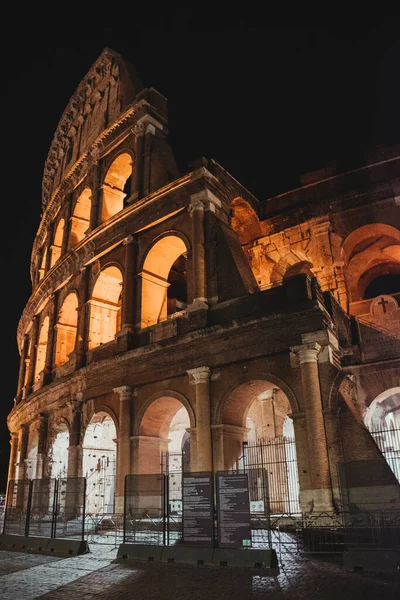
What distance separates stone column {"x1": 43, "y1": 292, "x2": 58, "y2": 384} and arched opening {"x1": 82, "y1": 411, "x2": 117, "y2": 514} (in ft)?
11.4

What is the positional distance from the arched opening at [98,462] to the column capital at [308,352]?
7.76 m

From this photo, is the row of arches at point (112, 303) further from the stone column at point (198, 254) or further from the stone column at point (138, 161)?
the stone column at point (138, 161)

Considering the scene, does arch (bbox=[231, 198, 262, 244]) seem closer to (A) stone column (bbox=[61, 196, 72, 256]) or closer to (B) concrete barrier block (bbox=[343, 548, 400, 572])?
(A) stone column (bbox=[61, 196, 72, 256])

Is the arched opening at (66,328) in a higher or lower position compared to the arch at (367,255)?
lower

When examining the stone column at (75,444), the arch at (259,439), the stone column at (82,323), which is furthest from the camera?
the stone column at (82,323)

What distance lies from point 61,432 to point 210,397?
8.49 meters

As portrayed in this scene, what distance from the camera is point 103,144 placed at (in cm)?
2116

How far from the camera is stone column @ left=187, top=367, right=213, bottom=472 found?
13.0 meters

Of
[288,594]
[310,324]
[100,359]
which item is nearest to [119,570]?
[288,594]

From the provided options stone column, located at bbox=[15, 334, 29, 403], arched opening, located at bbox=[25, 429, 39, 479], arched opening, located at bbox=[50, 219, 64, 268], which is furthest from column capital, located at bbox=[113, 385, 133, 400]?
stone column, located at bbox=[15, 334, 29, 403]

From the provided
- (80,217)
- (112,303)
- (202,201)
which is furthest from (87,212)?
(202,201)

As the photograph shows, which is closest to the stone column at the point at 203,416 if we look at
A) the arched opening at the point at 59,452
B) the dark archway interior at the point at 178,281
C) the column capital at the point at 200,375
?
the column capital at the point at 200,375

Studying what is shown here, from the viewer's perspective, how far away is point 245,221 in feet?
61.9

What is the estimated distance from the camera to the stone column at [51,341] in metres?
20.3
